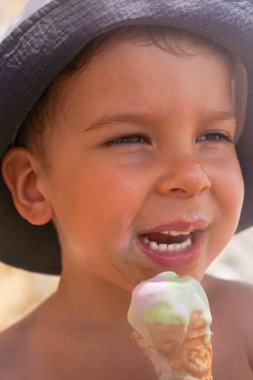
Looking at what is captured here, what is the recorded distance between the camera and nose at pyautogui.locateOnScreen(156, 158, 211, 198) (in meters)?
1.31

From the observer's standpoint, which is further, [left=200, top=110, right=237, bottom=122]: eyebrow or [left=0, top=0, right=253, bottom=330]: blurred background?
[left=0, top=0, right=253, bottom=330]: blurred background

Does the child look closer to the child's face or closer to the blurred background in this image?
the child's face

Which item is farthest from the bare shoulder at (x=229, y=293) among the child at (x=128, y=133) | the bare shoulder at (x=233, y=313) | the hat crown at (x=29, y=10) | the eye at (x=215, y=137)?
the hat crown at (x=29, y=10)

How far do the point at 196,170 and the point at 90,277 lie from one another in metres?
0.43

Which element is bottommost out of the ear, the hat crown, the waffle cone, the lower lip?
the waffle cone

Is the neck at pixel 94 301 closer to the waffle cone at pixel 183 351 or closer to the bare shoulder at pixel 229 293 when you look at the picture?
the bare shoulder at pixel 229 293

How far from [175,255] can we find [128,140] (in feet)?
0.78

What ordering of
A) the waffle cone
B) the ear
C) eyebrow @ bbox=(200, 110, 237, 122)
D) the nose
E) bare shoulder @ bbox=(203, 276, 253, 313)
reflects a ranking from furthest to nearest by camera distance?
bare shoulder @ bbox=(203, 276, 253, 313) < the ear < eyebrow @ bbox=(200, 110, 237, 122) < the nose < the waffle cone

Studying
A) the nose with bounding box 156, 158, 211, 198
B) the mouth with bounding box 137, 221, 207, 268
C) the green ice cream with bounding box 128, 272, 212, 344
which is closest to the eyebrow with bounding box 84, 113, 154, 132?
the nose with bounding box 156, 158, 211, 198

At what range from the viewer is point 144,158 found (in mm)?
1376

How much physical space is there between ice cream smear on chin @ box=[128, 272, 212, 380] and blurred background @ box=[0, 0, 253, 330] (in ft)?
4.95

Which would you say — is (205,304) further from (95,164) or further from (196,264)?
(95,164)

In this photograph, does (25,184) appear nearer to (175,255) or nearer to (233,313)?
(175,255)

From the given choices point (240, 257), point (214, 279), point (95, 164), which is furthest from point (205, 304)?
point (240, 257)
